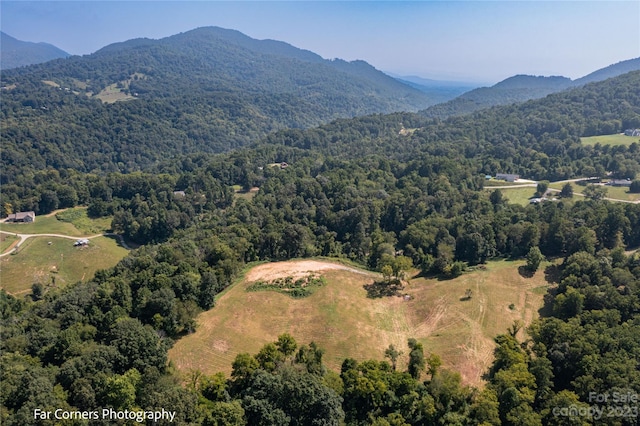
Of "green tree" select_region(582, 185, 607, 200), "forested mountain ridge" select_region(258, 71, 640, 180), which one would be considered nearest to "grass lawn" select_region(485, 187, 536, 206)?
"green tree" select_region(582, 185, 607, 200)

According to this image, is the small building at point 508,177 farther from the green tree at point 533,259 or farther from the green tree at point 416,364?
the green tree at point 416,364

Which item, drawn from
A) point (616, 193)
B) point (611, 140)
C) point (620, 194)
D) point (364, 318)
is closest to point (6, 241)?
point (364, 318)

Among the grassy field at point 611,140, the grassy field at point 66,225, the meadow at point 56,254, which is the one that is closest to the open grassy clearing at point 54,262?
the meadow at point 56,254

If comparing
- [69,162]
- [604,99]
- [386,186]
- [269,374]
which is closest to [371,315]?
[269,374]

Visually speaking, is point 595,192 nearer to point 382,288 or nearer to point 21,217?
point 382,288

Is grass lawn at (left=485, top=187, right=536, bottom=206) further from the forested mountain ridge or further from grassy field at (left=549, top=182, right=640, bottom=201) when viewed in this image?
the forested mountain ridge

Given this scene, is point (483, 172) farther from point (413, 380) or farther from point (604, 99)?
point (413, 380)
